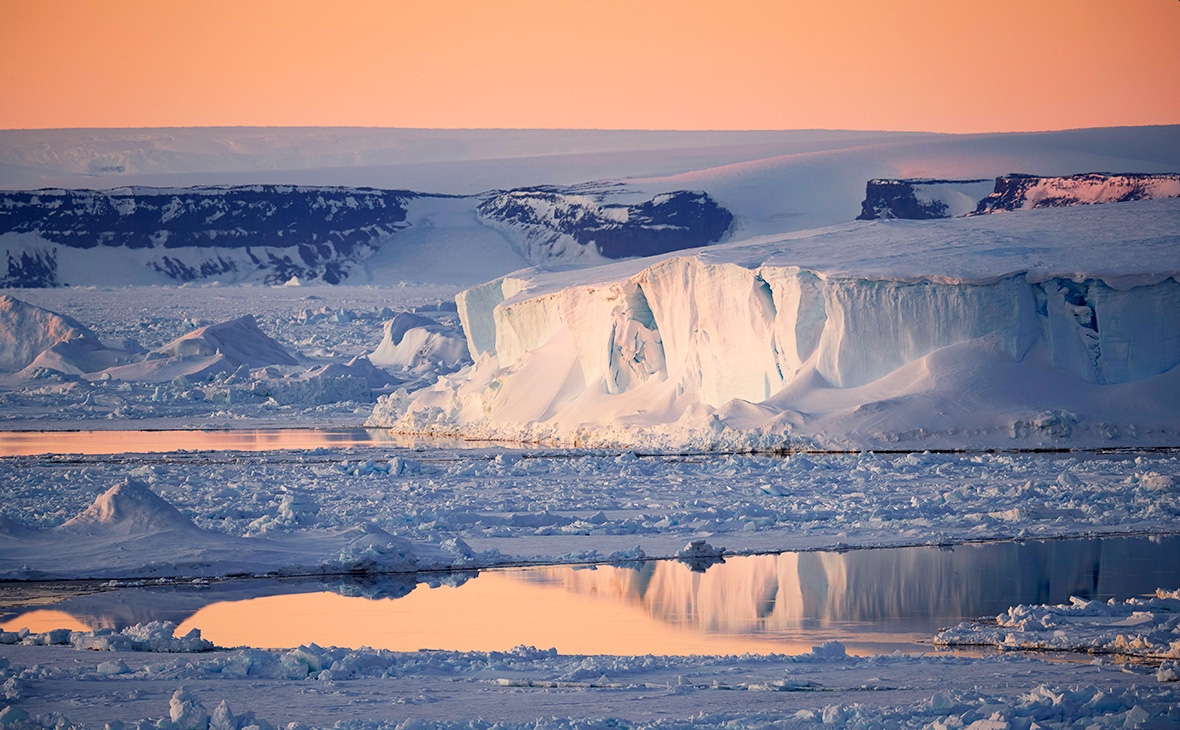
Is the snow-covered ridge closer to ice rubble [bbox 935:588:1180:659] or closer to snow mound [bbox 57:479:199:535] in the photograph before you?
ice rubble [bbox 935:588:1180:659]

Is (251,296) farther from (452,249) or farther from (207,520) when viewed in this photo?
(207,520)

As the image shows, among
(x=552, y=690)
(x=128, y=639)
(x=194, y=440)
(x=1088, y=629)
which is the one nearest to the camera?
(x=552, y=690)

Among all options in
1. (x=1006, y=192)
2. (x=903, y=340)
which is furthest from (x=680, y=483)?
(x=1006, y=192)

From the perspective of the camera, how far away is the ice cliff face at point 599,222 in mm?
59156

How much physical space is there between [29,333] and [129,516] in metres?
25.6

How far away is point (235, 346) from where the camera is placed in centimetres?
3316

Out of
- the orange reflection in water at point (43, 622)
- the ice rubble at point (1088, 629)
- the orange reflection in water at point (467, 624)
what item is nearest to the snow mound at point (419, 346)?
the orange reflection in water at point (467, 624)

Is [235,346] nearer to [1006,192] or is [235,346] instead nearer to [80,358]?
[80,358]

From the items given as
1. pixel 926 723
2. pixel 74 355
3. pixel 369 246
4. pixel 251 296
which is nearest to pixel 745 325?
pixel 926 723

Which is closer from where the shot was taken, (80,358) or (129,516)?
(129,516)

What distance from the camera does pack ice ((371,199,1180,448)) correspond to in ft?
55.6

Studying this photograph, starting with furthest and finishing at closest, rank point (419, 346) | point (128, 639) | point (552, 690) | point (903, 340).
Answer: point (419, 346) < point (903, 340) < point (128, 639) < point (552, 690)

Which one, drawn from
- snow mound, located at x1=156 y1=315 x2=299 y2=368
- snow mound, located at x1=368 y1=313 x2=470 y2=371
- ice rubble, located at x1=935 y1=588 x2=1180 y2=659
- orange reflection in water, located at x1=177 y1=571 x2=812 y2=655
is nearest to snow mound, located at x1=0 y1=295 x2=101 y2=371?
snow mound, located at x1=156 y1=315 x2=299 y2=368

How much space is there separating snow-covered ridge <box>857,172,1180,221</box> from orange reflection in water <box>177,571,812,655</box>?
55.5 feet
